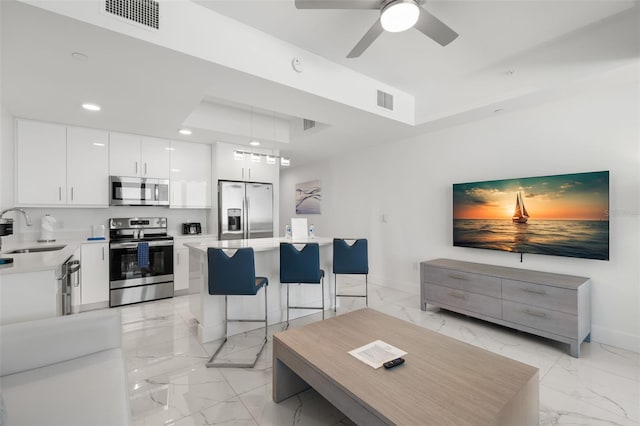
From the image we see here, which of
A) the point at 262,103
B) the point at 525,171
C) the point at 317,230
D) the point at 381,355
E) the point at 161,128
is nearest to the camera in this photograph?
the point at 381,355

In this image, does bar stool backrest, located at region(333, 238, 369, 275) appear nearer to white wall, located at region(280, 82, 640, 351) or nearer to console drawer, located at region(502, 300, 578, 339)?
white wall, located at region(280, 82, 640, 351)

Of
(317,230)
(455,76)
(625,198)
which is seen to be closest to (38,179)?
(317,230)

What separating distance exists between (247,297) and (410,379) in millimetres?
2217

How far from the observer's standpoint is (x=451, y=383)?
1.42 meters

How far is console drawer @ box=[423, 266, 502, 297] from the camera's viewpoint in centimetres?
310

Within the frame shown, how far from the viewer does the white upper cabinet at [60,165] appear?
358 centimetres

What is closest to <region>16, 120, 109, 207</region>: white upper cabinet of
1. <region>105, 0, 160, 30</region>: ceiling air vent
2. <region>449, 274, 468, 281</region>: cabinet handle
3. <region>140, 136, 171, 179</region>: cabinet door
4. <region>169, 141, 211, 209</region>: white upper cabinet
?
<region>140, 136, 171, 179</region>: cabinet door

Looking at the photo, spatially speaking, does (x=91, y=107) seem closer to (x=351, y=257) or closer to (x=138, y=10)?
(x=138, y=10)

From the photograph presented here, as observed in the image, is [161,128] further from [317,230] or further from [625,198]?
[625,198]

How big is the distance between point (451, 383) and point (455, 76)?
322cm

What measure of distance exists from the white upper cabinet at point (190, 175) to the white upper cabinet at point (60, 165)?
2.88 feet

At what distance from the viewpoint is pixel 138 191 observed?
14.1 ft

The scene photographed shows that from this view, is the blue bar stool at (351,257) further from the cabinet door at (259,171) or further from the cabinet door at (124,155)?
the cabinet door at (124,155)

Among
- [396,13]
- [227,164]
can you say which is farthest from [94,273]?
[396,13]
